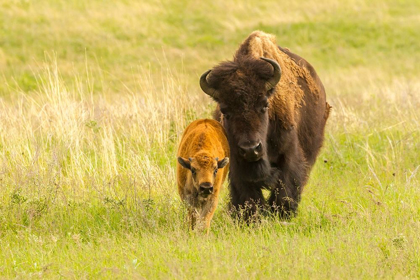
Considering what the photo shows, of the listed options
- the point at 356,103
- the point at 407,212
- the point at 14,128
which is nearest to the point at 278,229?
the point at 407,212

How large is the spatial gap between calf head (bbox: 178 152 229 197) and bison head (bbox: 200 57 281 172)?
0.42 m

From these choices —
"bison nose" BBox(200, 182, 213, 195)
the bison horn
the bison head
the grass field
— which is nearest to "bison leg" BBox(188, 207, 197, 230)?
the grass field

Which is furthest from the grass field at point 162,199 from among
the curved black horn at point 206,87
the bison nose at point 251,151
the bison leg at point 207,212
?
the curved black horn at point 206,87

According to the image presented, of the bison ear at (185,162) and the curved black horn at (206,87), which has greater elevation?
the curved black horn at (206,87)

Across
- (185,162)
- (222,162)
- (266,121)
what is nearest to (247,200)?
(266,121)

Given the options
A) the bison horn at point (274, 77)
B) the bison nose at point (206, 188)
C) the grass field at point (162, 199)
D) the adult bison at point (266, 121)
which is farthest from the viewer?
the bison horn at point (274, 77)

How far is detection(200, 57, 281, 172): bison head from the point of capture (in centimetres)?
730

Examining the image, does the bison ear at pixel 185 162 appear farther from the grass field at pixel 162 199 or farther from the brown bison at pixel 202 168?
the grass field at pixel 162 199

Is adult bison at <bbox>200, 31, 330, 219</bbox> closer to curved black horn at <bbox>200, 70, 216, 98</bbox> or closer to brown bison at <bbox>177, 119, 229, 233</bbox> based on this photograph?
curved black horn at <bbox>200, 70, 216, 98</bbox>

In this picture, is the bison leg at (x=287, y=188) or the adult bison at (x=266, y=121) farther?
the bison leg at (x=287, y=188)

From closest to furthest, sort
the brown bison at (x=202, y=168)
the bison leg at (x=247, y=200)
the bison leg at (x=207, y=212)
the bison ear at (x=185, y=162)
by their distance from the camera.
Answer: the brown bison at (x=202, y=168), the bison ear at (x=185, y=162), the bison leg at (x=207, y=212), the bison leg at (x=247, y=200)

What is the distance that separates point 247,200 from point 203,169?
1322 millimetres

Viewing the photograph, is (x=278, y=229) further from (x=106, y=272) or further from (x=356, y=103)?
(x=356, y=103)

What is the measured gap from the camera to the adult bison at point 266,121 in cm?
741
